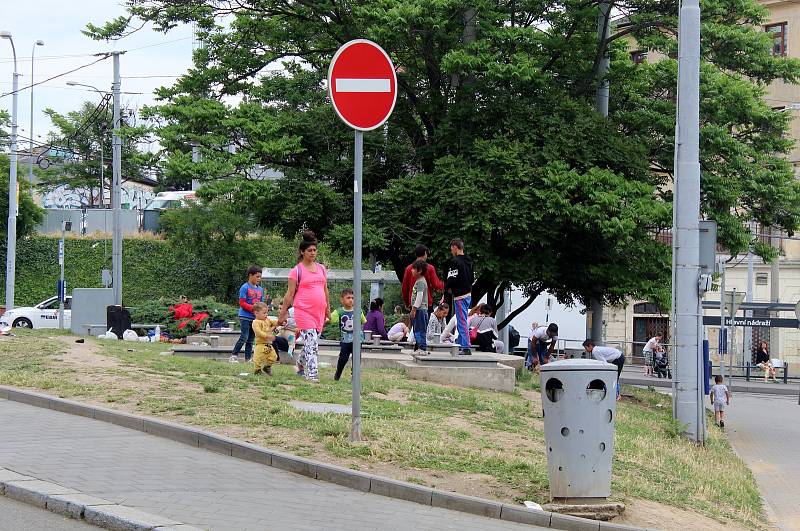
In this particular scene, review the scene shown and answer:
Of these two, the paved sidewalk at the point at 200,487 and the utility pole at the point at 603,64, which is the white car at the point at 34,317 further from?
the paved sidewalk at the point at 200,487

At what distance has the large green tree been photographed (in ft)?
79.1

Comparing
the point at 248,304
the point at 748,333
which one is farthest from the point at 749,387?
the point at 248,304

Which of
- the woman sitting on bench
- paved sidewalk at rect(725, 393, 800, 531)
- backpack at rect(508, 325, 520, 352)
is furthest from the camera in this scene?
the woman sitting on bench

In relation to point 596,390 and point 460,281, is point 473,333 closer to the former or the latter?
point 460,281

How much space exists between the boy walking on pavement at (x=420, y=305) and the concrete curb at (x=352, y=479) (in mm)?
7393

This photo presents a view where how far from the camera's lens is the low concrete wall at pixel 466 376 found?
1708cm

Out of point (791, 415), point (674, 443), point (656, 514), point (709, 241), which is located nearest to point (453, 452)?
point (656, 514)

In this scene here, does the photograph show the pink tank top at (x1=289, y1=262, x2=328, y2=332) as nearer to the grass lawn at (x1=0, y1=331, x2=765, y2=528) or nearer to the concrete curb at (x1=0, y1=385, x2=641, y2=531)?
the grass lawn at (x1=0, y1=331, x2=765, y2=528)

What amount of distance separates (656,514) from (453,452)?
6.25 ft

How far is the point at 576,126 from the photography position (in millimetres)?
24609

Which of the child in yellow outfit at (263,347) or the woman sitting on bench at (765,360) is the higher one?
the child in yellow outfit at (263,347)

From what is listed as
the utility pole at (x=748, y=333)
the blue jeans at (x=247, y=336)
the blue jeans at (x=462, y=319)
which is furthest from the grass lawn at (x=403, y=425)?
the utility pole at (x=748, y=333)

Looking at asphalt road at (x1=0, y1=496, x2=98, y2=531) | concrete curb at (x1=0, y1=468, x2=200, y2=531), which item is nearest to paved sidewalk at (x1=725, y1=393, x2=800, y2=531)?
concrete curb at (x1=0, y1=468, x2=200, y2=531)

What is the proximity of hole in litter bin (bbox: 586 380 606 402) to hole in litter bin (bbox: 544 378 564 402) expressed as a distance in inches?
8.2
